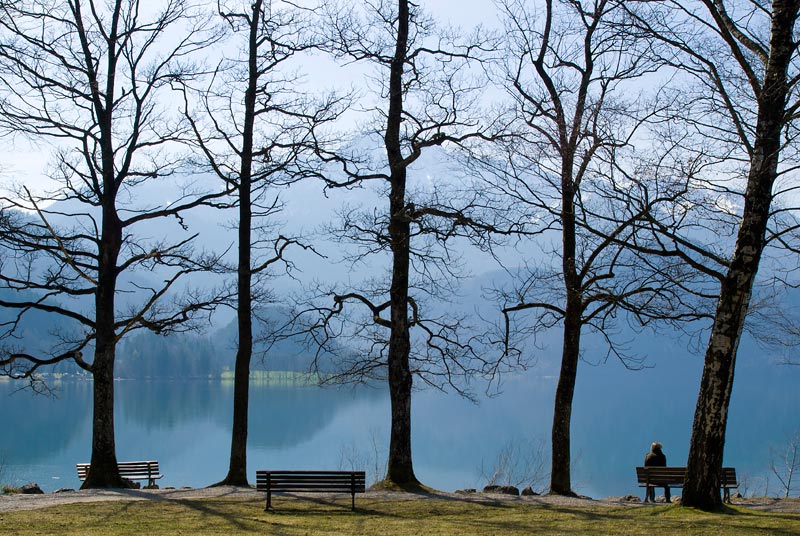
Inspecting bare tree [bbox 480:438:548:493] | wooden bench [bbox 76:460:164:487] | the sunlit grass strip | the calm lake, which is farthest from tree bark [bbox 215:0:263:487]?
the sunlit grass strip

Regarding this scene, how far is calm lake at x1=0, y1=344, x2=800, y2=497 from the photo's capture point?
1561 inches

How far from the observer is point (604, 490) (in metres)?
38.5

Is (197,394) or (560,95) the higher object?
(560,95)

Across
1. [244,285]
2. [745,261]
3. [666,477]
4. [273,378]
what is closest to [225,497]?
[244,285]

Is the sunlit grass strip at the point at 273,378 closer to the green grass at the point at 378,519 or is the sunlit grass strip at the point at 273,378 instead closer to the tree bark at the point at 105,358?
the tree bark at the point at 105,358

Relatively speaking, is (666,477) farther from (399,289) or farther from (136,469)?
(136,469)

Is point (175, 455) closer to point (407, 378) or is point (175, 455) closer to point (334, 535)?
point (407, 378)

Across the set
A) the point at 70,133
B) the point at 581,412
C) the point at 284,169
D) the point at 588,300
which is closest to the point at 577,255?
the point at 588,300

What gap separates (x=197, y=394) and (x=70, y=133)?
101m

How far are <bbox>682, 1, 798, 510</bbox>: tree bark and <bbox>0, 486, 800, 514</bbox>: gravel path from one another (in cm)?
233

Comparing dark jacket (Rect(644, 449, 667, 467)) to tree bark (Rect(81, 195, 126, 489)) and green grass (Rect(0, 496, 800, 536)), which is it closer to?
green grass (Rect(0, 496, 800, 536))

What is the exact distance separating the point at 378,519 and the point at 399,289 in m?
4.87

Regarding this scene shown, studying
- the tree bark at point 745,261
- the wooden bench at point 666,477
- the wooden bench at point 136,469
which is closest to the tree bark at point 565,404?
the wooden bench at point 666,477

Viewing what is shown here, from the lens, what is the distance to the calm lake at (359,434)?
39.7 meters
